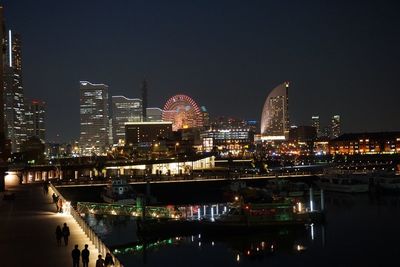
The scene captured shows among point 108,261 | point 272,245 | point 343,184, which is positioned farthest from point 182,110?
point 108,261

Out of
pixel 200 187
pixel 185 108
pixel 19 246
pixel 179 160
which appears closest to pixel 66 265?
pixel 19 246

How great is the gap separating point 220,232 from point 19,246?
20430mm

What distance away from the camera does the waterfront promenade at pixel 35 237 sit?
2139 centimetres

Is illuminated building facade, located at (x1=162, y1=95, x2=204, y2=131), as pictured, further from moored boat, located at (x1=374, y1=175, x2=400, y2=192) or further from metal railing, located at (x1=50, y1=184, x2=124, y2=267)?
metal railing, located at (x1=50, y1=184, x2=124, y2=267)

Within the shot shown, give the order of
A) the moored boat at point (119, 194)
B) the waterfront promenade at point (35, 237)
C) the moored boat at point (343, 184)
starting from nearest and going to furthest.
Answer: the waterfront promenade at point (35, 237) → the moored boat at point (119, 194) → the moored boat at point (343, 184)

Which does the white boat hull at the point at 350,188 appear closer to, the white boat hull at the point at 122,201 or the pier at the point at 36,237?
the white boat hull at the point at 122,201

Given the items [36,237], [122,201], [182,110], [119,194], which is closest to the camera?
[36,237]

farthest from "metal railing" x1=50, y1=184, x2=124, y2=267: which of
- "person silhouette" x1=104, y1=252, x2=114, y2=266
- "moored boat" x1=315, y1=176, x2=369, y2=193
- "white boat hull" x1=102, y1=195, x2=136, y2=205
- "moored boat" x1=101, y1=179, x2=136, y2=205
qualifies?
"moored boat" x1=315, y1=176, x2=369, y2=193

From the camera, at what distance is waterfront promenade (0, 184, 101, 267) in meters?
21.4

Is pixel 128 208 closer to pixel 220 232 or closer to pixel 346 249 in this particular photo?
pixel 220 232

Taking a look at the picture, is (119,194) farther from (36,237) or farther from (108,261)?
(108,261)

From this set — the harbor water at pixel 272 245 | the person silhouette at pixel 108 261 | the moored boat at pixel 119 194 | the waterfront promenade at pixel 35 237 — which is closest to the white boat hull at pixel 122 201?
the moored boat at pixel 119 194

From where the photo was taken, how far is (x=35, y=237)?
85.8 ft

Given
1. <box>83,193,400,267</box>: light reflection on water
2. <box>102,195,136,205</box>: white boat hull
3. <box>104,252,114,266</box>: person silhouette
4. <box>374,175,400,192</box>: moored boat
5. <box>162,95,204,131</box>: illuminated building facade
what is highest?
<box>162,95,204,131</box>: illuminated building facade
